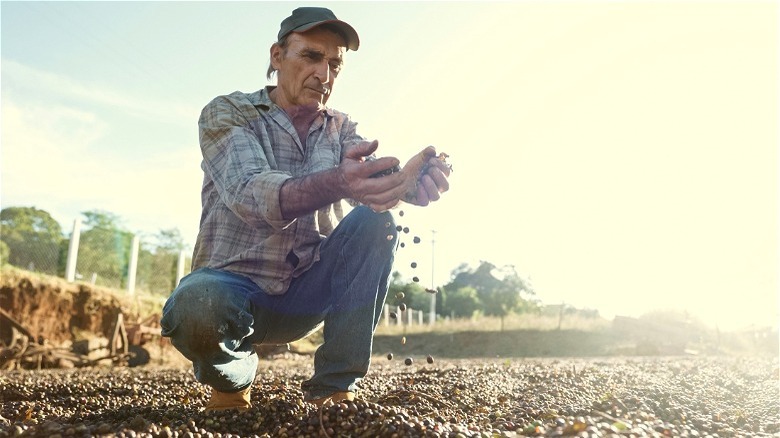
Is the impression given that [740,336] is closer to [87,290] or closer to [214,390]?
[87,290]

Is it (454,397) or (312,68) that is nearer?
(312,68)

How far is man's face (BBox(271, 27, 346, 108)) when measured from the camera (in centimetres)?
310

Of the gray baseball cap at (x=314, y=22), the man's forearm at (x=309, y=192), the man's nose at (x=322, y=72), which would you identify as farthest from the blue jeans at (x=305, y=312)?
the gray baseball cap at (x=314, y=22)

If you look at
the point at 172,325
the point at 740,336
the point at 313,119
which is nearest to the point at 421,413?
the point at 172,325

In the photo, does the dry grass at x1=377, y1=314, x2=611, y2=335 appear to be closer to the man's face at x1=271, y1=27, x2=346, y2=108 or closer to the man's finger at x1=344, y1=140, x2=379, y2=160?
the man's face at x1=271, y1=27, x2=346, y2=108

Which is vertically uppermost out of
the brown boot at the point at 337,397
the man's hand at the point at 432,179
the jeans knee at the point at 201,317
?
the man's hand at the point at 432,179

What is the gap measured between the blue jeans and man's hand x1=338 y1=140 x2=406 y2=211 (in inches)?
31.4

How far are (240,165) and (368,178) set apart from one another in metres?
0.74

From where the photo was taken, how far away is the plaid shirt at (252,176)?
8.79 ft

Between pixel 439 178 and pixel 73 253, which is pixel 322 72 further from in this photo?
pixel 73 253

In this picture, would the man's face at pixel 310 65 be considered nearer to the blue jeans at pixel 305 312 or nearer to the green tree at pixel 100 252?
the blue jeans at pixel 305 312

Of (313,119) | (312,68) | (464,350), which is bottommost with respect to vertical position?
(464,350)

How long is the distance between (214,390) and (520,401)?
6.25 feet

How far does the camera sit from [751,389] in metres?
6.10
